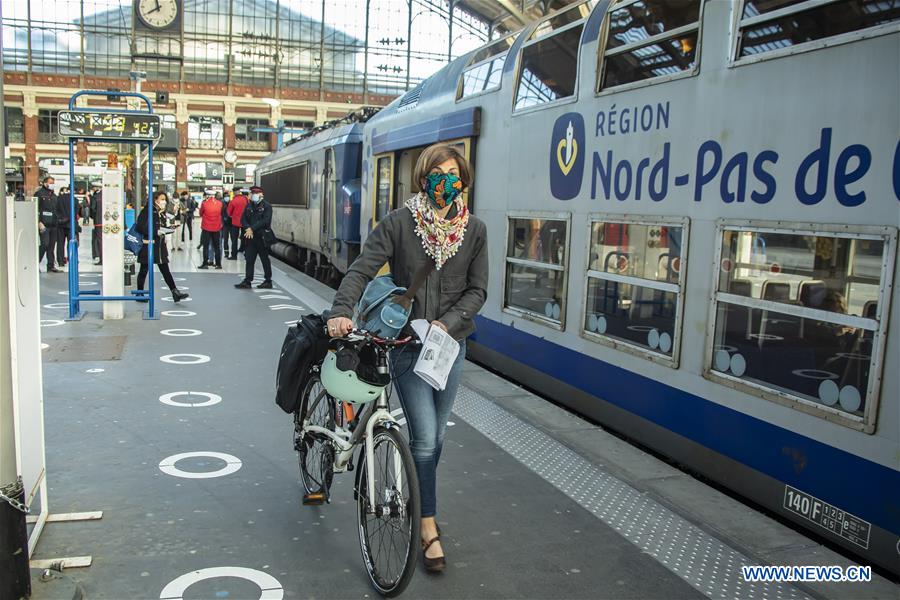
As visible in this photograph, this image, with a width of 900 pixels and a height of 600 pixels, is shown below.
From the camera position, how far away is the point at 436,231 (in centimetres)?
344

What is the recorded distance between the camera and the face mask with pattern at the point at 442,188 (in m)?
3.40

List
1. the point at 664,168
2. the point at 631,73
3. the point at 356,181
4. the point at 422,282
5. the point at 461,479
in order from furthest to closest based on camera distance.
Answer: the point at 356,181, the point at 631,73, the point at 664,168, the point at 461,479, the point at 422,282

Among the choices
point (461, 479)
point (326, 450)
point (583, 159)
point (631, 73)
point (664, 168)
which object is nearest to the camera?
point (326, 450)

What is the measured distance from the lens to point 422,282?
11.2ft

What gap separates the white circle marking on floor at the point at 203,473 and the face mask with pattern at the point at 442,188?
222 cm

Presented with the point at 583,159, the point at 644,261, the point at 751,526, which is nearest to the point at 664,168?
Result: the point at 644,261

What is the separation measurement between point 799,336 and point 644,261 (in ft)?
4.71

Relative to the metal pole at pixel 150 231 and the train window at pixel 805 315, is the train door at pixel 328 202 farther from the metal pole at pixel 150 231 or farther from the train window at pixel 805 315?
the train window at pixel 805 315

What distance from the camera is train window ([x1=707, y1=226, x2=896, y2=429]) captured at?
3590 mm

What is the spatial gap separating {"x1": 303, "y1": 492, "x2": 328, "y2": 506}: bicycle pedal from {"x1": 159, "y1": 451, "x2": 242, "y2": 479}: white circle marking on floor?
0.66m

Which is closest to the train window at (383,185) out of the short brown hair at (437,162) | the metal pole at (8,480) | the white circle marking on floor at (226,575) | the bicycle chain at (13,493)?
the short brown hair at (437,162)

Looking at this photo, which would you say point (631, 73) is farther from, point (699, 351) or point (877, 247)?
point (877, 247)

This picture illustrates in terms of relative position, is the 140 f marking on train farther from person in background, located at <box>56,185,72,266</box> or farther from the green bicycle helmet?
person in background, located at <box>56,185,72,266</box>

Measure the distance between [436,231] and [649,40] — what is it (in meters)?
2.72
